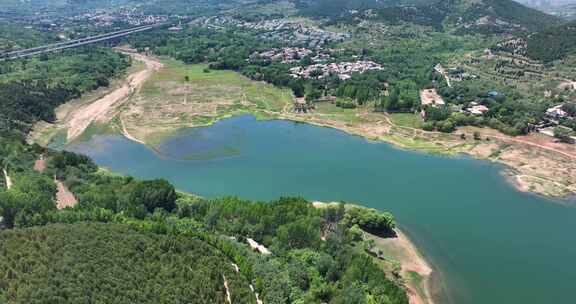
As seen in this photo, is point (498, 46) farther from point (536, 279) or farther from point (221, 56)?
point (536, 279)

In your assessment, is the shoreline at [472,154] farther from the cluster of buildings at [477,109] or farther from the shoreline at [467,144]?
the cluster of buildings at [477,109]

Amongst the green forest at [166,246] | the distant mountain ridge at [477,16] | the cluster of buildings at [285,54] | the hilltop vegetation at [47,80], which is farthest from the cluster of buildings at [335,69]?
the green forest at [166,246]

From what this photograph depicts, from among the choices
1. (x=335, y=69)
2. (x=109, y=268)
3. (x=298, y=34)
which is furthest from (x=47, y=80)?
(x=298, y=34)

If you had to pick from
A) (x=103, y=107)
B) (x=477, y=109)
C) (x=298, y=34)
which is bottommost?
(x=103, y=107)

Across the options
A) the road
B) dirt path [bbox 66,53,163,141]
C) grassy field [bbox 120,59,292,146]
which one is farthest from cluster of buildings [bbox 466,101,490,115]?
the road

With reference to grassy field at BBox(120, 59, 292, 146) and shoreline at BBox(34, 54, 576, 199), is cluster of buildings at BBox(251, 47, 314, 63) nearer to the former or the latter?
grassy field at BBox(120, 59, 292, 146)

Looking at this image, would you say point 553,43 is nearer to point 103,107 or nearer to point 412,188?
point 412,188
